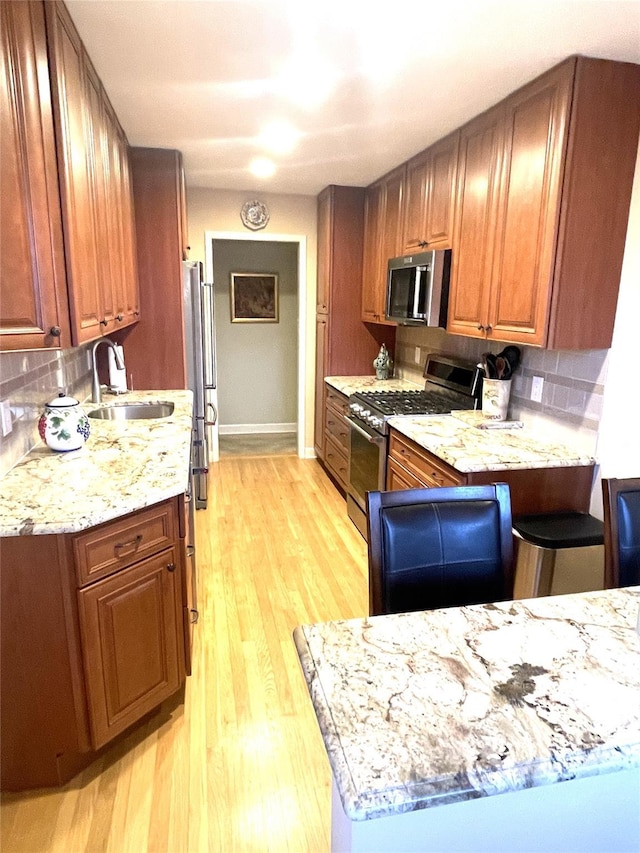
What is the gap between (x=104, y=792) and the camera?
5.33ft

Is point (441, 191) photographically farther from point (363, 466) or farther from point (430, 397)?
point (363, 466)

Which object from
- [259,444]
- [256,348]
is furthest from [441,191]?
[259,444]

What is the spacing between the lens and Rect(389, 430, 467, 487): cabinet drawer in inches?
89.2

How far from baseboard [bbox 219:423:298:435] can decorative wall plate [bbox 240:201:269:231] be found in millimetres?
2331

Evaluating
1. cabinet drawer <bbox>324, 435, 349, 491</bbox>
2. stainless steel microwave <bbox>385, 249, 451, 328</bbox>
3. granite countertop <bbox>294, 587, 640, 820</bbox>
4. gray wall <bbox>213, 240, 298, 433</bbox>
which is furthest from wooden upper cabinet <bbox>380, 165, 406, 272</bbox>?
granite countertop <bbox>294, 587, 640, 820</bbox>

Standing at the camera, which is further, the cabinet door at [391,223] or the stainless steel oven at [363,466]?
the cabinet door at [391,223]

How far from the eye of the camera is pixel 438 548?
1292mm

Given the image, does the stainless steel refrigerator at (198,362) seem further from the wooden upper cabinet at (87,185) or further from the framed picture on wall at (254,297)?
the framed picture on wall at (254,297)

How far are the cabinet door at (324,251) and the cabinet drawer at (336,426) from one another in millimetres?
902

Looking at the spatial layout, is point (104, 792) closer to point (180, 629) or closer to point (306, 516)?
point (180, 629)

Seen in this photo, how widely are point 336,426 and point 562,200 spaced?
256 cm

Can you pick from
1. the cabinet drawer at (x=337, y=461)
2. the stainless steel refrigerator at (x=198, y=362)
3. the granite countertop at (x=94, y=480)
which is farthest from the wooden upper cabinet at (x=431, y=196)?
the granite countertop at (x=94, y=480)

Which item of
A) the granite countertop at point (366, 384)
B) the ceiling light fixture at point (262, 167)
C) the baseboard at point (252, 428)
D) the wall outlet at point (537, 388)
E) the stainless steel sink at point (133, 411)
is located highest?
the ceiling light fixture at point (262, 167)

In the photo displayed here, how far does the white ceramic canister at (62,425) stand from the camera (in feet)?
6.40
